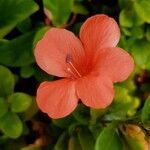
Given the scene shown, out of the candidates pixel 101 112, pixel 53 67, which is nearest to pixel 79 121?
pixel 101 112

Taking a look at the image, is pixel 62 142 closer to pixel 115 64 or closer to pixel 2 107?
pixel 2 107

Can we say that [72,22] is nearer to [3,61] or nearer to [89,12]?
[89,12]

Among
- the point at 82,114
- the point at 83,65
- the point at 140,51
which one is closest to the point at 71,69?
the point at 83,65

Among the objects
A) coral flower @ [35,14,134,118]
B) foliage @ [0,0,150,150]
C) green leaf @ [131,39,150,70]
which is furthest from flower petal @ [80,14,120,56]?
green leaf @ [131,39,150,70]

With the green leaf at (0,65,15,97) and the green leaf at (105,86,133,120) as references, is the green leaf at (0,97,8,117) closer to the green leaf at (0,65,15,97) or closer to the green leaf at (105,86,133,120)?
the green leaf at (0,65,15,97)

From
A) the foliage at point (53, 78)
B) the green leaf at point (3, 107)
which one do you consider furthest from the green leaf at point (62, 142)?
the green leaf at point (3, 107)
